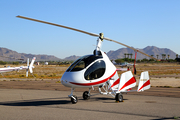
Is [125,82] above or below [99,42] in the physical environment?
below

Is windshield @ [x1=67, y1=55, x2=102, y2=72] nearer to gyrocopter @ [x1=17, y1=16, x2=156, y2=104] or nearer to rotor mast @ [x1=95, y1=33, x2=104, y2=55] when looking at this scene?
gyrocopter @ [x1=17, y1=16, x2=156, y2=104]

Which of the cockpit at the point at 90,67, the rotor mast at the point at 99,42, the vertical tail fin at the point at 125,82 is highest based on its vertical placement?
the rotor mast at the point at 99,42

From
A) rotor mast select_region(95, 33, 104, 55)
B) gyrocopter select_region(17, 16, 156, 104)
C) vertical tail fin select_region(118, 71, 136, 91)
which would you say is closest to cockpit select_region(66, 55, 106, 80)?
gyrocopter select_region(17, 16, 156, 104)

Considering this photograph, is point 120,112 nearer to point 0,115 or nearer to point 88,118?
point 88,118

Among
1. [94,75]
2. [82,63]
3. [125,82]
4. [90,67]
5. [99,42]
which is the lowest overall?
[125,82]

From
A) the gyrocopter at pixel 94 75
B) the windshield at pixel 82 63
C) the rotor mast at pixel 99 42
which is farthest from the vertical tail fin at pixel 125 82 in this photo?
the windshield at pixel 82 63

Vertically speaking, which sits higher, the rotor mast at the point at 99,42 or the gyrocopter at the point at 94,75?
the rotor mast at the point at 99,42

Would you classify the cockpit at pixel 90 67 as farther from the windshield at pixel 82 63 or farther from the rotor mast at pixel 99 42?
the rotor mast at pixel 99 42

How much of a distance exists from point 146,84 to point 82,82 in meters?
4.37

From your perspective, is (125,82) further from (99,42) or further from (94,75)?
(99,42)

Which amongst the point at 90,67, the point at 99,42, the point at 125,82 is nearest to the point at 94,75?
the point at 90,67

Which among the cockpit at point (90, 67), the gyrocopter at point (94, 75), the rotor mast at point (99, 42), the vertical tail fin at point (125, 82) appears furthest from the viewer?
the vertical tail fin at point (125, 82)

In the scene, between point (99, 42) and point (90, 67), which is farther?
point (99, 42)

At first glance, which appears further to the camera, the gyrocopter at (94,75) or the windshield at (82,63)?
the windshield at (82,63)
